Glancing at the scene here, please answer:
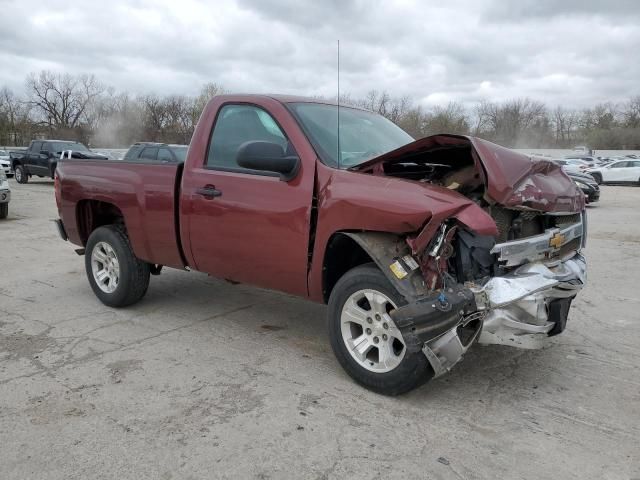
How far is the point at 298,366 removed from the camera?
3979 mm

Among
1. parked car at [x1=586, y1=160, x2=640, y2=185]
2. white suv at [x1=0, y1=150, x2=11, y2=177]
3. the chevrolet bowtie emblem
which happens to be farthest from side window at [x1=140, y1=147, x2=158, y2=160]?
parked car at [x1=586, y1=160, x2=640, y2=185]

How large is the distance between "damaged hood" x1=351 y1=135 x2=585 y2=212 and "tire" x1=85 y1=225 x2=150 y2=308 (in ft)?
8.73

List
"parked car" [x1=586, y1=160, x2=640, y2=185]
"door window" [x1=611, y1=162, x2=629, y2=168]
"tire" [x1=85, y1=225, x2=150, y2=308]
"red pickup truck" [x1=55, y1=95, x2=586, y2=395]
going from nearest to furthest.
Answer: "red pickup truck" [x1=55, y1=95, x2=586, y2=395] → "tire" [x1=85, y1=225, x2=150, y2=308] → "parked car" [x1=586, y1=160, x2=640, y2=185] → "door window" [x1=611, y1=162, x2=629, y2=168]

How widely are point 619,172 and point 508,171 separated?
3067 cm

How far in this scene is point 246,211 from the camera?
4.04 m

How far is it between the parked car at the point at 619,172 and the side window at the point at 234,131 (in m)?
29.5

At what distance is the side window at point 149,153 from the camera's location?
14711 millimetres

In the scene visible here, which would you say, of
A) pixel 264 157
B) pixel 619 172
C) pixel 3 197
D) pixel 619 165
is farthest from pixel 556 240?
pixel 619 165

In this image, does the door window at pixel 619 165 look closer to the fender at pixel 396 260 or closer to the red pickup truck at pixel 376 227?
the red pickup truck at pixel 376 227

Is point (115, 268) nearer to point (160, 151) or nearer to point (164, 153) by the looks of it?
point (164, 153)

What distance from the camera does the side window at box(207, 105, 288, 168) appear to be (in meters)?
4.19

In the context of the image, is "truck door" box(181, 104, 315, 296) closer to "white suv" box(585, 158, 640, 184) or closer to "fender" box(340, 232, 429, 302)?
"fender" box(340, 232, 429, 302)

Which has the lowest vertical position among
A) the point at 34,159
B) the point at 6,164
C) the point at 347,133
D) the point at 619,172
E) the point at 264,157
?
the point at 619,172

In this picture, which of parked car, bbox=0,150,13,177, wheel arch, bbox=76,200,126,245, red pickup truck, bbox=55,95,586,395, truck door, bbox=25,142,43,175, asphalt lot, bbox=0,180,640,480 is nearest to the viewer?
asphalt lot, bbox=0,180,640,480
